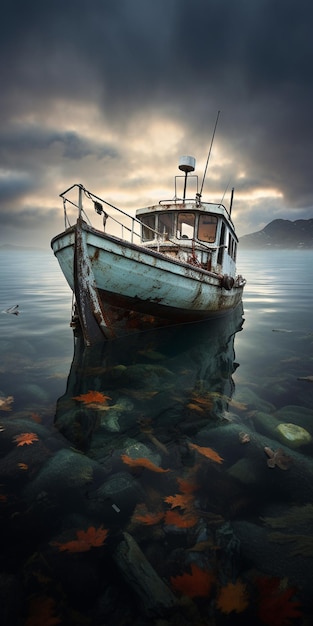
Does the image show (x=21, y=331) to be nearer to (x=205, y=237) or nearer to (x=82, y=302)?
(x=82, y=302)

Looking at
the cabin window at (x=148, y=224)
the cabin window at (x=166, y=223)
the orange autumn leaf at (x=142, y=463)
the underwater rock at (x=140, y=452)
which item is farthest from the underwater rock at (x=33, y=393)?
the cabin window at (x=148, y=224)

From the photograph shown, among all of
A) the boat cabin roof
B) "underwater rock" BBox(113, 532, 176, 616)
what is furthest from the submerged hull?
"underwater rock" BBox(113, 532, 176, 616)

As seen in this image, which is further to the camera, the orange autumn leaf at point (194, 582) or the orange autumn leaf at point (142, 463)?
the orange autumn leaf at point (142, 463)

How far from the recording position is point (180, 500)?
9.56 feet

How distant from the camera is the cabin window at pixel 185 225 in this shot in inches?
409

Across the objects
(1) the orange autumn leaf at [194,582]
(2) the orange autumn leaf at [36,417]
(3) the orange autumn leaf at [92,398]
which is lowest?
(1) the orange autumn leaf at [194,582]

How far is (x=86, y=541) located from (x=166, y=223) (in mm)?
9780

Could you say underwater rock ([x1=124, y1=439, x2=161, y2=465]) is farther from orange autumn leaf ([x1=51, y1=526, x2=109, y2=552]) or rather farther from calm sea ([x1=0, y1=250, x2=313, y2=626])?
orange autumn leaf ([x1=51, y1=526, x2=109, y2=552])

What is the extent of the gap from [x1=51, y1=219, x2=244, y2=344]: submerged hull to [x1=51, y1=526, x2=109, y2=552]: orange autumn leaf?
516 centimetres

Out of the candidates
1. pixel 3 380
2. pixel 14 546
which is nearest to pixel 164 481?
pixel 14 546

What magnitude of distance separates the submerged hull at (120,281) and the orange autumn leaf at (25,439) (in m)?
3.72

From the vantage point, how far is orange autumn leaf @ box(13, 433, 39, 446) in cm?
366

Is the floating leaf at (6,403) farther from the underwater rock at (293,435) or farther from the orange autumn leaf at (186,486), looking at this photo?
the underwater rock at (293,435)

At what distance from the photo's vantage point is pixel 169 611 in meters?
1.95
